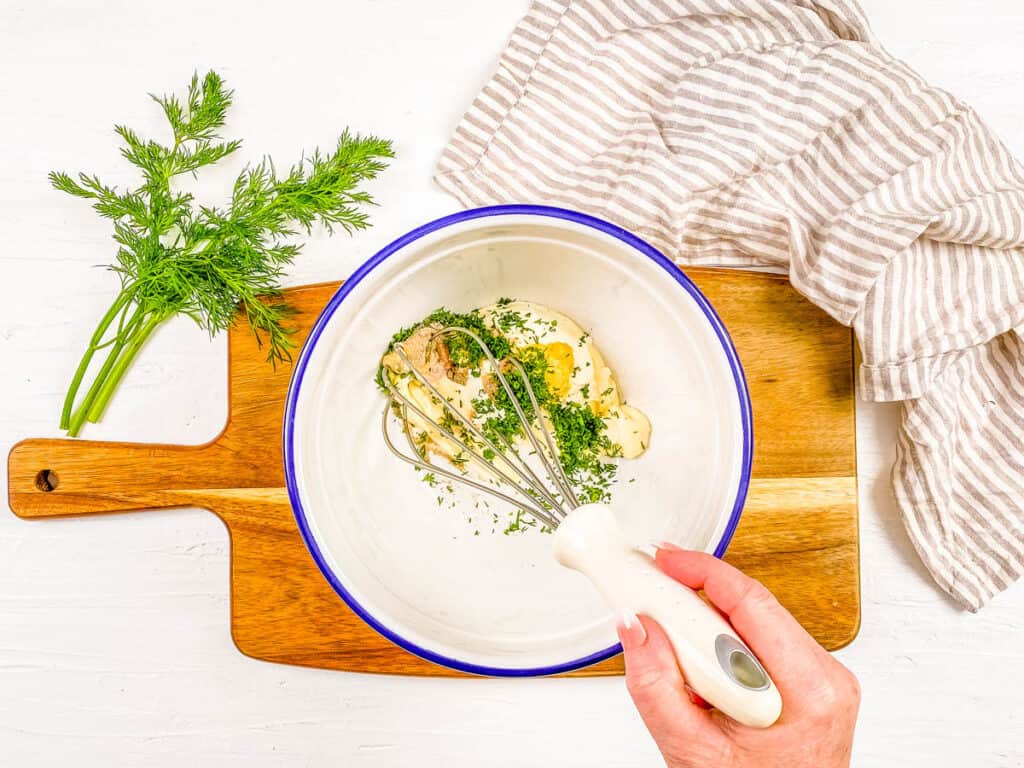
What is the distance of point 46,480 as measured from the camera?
0.89m

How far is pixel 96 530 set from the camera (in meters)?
0.99

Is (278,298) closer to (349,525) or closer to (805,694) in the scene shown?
(349,525)

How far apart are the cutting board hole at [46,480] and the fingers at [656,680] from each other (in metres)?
0.64

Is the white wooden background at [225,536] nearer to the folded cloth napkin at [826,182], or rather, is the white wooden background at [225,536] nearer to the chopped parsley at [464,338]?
the folded cloth napkin at [826,182]

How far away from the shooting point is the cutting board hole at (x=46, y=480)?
2.88 ft

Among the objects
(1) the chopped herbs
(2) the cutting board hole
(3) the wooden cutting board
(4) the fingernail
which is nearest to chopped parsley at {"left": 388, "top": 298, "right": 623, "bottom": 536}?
(1) the chopped herbs

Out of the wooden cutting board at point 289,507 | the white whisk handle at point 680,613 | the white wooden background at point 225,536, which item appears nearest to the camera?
the white whisk handle at point 680,613

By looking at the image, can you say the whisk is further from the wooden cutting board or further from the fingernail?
the wooden cutting board

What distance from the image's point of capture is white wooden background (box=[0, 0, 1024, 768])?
0.97 metres

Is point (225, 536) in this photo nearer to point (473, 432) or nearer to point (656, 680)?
point (473, 432)

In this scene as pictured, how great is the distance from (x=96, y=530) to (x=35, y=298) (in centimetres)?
29

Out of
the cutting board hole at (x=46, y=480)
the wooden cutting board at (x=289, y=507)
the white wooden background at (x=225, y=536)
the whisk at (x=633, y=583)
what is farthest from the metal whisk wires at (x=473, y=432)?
the cutting board hole at (x=46, y=480)

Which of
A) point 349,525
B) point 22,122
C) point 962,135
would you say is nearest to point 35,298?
point 22,122

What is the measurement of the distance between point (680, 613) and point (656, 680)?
2.0 inches
